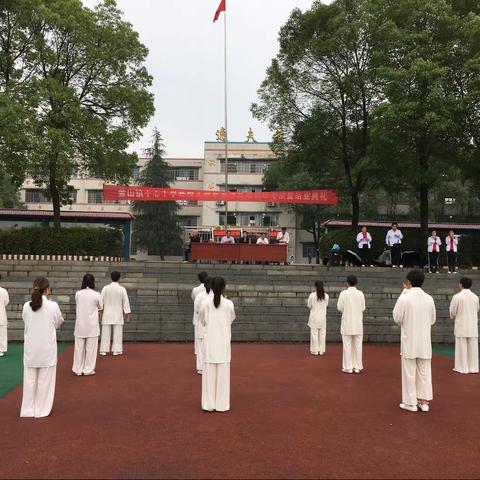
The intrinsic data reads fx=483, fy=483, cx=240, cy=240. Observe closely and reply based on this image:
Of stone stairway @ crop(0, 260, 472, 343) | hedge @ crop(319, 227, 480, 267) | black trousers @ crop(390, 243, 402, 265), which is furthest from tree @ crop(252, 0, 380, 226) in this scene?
stone stairway @ crop(0, 260, 472, 343)

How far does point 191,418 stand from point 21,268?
43.7 feet

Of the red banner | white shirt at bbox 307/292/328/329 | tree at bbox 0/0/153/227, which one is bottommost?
white shirt at bbox 307/292/328/329

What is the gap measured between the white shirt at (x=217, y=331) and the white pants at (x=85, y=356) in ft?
8.86

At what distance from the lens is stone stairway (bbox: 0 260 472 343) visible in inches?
453

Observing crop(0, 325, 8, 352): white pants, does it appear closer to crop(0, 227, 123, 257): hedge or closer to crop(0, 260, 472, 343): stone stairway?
crop(0, 260, 472, 343): stone stairway

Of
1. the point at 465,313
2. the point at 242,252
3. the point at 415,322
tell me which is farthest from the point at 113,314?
the point at 242,252

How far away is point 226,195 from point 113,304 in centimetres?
1134

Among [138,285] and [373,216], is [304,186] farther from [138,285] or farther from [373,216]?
[138,285]

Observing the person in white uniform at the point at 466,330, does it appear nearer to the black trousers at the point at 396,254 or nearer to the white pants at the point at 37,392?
the white pants at the point at 37,392

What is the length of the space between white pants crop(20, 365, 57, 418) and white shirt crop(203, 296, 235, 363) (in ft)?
5.88

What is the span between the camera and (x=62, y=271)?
16.3 meters

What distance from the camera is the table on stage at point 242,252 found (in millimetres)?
18031

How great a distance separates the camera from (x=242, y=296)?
13023 millimetres

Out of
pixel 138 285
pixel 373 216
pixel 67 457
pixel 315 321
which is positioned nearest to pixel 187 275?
pixel 138 285
